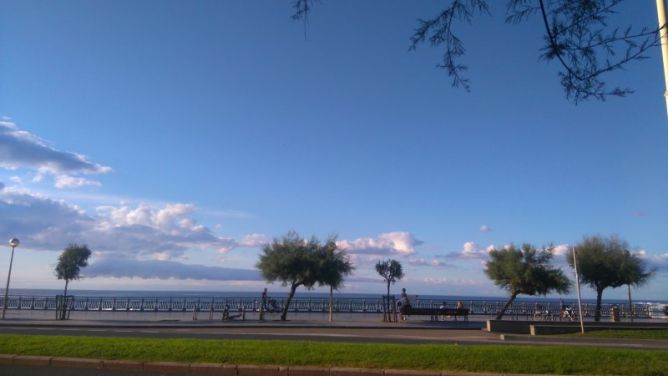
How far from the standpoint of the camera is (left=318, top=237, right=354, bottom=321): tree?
2969 cm

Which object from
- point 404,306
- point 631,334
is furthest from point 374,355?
point 404,306

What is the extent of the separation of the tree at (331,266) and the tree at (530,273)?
27.2 feet

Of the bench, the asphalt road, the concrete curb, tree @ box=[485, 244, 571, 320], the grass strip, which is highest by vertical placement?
tree @ box=[485, 244, 571, 320]

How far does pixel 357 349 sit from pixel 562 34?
7.19 m

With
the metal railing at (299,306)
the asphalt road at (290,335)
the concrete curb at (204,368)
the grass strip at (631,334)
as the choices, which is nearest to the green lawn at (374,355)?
the concrete curb at (204,368)

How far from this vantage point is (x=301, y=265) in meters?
29.6

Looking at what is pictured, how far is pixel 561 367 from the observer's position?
9680 millimetres

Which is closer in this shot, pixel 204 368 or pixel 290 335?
pixel 204 368

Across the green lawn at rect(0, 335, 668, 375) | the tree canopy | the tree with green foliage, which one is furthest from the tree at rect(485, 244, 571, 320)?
the tree canopy

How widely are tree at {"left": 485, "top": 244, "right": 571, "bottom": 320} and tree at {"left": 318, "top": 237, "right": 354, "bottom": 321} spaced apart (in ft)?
27.2

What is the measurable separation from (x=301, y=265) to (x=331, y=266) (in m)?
1.62

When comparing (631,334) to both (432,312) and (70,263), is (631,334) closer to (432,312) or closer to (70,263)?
(432,312)

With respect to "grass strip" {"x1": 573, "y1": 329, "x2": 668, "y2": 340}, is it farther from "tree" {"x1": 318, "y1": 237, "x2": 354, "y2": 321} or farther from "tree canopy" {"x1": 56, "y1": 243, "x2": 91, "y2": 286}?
"tree canopy" {"x1": 56, "y1": 243, "x2": 91, "y2": 286}

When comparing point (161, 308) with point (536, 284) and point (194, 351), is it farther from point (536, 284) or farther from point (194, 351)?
point (194, 351)
